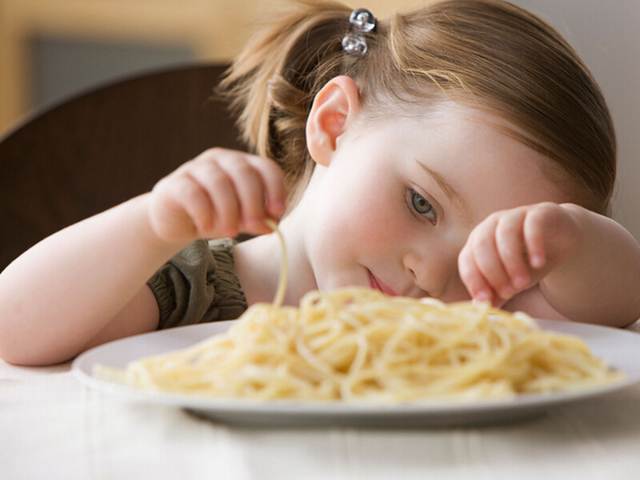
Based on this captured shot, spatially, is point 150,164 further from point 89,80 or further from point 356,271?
point 89,80

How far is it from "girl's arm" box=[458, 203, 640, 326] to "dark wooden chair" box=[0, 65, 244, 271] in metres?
0.91

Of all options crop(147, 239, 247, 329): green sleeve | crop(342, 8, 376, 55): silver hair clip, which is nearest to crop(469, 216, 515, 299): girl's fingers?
crop(147, 239, 247, 329): green sleeve

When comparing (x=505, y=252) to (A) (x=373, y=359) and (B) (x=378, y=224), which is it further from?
→ (B) (x=378, y=224)

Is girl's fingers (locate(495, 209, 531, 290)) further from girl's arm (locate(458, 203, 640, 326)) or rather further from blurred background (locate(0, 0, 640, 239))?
blurred background (locate(0, 0, 640, 239))

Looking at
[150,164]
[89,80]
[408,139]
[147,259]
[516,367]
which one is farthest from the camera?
[89,80]

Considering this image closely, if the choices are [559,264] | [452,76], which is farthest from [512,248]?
[452,76]

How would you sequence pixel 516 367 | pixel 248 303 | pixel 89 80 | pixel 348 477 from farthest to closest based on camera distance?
pixel 89 80, pixel 248 303, pixel 516 367, pixel 348 477

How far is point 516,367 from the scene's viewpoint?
0.47 metres

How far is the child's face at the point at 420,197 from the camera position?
853 mm

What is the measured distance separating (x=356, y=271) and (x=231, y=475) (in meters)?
0.57

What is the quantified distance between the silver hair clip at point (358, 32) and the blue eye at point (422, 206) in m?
0.36

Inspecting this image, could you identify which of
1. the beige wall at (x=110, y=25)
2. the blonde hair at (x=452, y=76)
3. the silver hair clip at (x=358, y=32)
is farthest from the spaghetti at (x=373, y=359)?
the beige wall at (x=110, y=25)

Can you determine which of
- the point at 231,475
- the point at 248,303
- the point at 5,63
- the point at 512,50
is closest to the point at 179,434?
the point at 231,475

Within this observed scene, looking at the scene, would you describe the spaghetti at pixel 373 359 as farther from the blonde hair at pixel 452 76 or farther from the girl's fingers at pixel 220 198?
the blonde hair at pixel 452 76
